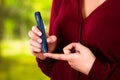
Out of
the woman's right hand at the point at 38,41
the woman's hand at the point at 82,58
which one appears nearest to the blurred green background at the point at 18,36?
the woman's right hand at the point at 38,41

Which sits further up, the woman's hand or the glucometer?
the glucometer

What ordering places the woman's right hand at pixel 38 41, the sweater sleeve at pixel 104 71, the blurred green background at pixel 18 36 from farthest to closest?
1. the blurred green background at pixel 18 36
2. the woman's right hand at pixel 38 41
3. the sweater sleeve at pixel 104 71

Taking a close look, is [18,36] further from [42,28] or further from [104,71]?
[104,71]

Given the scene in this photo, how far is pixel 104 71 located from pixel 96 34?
10cm

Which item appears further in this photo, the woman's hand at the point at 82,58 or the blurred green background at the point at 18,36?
the blurred green background at the point at 18,36

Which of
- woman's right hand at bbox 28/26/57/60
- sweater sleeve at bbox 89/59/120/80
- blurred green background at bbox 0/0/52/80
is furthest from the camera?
blurred green background at bbox 0/0/52/80

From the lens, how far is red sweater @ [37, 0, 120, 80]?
2.38 feet

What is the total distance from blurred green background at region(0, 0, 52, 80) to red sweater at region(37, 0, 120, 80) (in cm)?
95

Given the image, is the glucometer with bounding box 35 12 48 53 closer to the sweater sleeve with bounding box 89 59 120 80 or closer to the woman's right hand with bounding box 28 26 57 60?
the woman's right hand with bounding box 28 26 57 60

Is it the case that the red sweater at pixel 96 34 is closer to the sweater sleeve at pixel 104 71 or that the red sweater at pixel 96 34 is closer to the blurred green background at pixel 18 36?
the sweater sleeve at pixel 104 71

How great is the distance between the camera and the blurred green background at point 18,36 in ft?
A: 6.04

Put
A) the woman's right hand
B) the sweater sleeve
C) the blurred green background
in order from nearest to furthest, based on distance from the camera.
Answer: the sweater sleeve, the woman's right hand, the blurred green background

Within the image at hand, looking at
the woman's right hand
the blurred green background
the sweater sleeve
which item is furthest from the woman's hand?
the blurred green background

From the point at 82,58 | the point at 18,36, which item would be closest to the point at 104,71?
the point at 82,58
